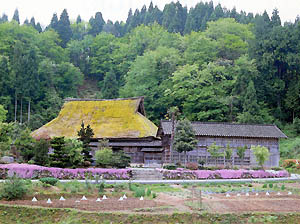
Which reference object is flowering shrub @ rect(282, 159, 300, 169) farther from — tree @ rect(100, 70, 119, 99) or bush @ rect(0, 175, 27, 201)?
tree @ rect(100, 70, 119, 99)

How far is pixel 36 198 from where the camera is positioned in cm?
1931

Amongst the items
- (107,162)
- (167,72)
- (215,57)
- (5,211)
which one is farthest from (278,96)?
(5,211)

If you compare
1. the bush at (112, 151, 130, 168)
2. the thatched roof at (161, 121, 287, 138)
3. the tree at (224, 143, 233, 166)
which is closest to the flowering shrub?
the thatched roof at (161, 121, 287, 138)

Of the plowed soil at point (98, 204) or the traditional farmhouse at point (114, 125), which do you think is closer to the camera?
the plowed soil at point (98, 204)

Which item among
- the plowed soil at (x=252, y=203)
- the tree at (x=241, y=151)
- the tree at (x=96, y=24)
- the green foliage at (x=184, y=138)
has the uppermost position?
the tree at (x=96, y=24)

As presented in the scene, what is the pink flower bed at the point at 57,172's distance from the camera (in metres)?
25.8

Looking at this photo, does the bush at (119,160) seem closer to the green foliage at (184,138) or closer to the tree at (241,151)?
the green foliage at (184,138)

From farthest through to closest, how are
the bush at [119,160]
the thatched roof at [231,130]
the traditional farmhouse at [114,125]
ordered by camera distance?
the traditional farmhouse at [114,125] < the thatched roof at [231,130] < the bush at [119,160]

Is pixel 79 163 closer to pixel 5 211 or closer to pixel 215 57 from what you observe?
pixel 5 211

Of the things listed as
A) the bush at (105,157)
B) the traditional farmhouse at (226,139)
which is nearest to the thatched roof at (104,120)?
the traditional farmhouse at (226,139)

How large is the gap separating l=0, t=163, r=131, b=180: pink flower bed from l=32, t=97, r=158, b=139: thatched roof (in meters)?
10.1

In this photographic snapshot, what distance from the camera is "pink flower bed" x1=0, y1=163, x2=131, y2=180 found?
2575cm

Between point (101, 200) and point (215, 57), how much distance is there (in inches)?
1579

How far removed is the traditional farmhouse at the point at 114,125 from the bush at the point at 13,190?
17704 mm
